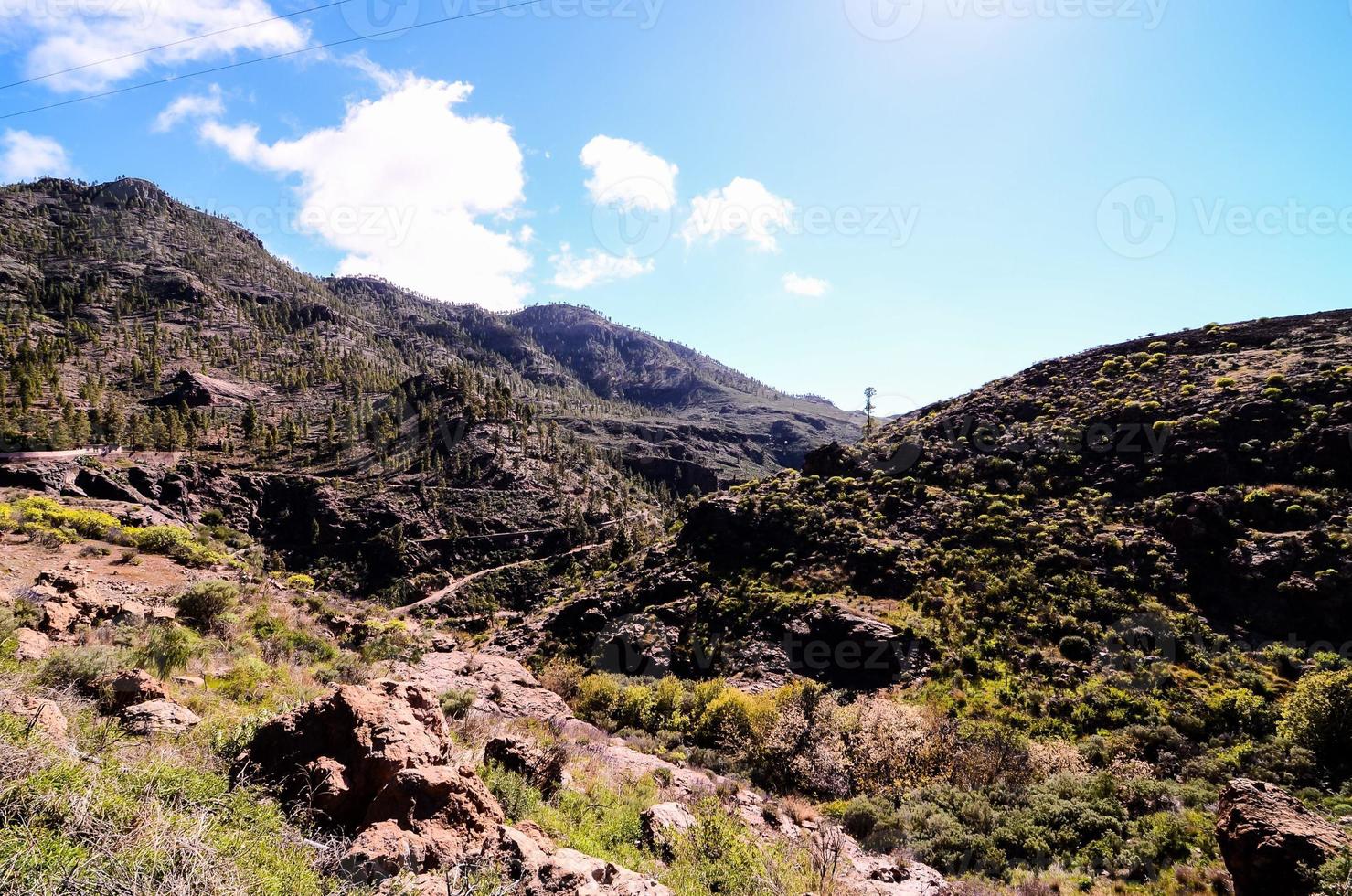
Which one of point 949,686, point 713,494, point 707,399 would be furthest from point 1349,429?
point 707,399

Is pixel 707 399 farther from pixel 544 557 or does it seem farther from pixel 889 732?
pixel 889 732

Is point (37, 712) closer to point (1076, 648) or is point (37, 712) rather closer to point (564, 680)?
point (564, 680)

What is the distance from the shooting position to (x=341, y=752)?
19.6 feet

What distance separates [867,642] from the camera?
23.8 metres

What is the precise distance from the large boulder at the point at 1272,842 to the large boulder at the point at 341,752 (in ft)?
38.9

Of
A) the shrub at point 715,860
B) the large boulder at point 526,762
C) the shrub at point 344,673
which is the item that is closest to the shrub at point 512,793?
the large boulder at point 526,762

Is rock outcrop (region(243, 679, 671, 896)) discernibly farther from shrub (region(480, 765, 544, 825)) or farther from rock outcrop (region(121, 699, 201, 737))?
rock outcrop (region(121, 699, 201, 737))

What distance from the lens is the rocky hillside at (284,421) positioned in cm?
5125

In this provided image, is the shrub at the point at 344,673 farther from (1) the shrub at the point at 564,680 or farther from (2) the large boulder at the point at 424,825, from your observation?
(1) the shrub at the point at 564,680

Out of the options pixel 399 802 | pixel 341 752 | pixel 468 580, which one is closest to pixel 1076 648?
pixel 399 802

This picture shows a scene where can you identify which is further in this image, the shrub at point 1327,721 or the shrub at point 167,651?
the shrub at point 1327,721

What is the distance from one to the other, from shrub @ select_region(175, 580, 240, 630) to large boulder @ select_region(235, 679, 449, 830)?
31.8ft

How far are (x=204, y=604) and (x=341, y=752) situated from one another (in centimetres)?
1088

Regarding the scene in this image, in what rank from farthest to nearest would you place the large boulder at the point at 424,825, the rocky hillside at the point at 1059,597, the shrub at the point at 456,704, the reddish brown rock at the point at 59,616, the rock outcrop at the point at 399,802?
the rocky hillside at the point at 1059,597 → the shrub at the point at 456,704 → the reddish brown rock at the point at 59,616 → the rock outcrop at the point at 399,802 → the large boulder at the point at 424,825
